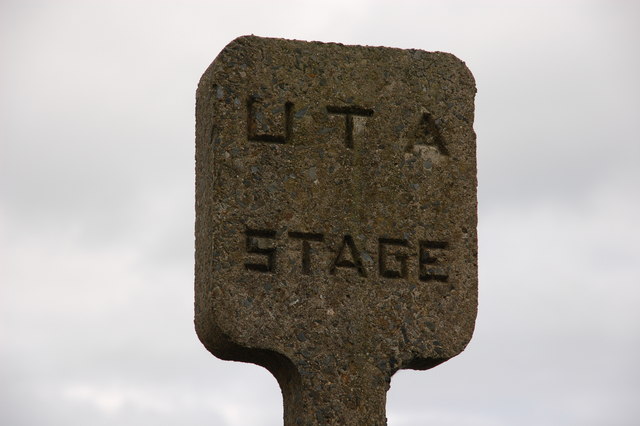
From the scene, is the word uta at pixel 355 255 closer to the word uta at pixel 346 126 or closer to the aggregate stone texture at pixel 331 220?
the aggregate stone texture at pixel 331 220

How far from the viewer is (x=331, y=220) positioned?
23.4ft

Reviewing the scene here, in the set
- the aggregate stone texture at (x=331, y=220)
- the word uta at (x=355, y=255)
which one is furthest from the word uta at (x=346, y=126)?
the word uta at (x=355, y=255)

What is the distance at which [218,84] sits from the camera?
7109 millimetres

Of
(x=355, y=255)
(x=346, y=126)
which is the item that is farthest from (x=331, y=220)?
(x=346, y=126)

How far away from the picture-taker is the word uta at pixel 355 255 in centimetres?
702

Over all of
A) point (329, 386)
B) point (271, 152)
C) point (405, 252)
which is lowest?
point (329, 386)

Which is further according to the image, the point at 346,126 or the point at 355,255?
the point at 346,126

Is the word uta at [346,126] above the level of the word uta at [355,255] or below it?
above

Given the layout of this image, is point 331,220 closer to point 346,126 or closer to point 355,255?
point 355,255

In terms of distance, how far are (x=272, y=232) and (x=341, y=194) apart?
0.37 m

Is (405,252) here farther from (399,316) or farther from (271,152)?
(271,152)

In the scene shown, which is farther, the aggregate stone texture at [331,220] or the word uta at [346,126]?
the word uta at [346,126]

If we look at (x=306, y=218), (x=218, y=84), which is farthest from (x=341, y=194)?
(x=218, y=84)

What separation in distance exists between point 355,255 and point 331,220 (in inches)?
7.5
